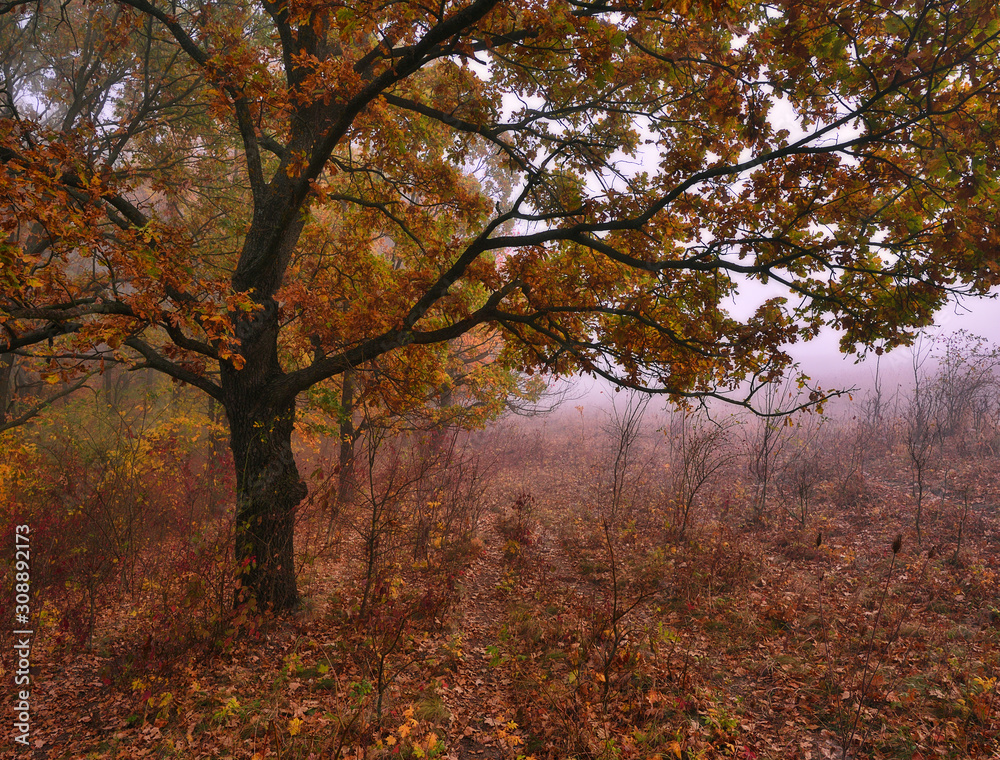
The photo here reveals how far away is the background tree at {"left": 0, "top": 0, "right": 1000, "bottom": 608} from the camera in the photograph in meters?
3.92

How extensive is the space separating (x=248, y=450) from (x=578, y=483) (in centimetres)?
1159

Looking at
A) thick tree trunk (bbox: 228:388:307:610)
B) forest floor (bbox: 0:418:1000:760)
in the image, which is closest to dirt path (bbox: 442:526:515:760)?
forest floor (bbox: 0:418:1000:760)

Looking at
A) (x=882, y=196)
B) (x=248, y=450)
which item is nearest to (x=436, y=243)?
(x=248, y=450)

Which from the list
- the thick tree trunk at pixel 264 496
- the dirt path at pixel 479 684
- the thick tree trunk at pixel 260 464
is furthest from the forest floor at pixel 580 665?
the thick tree trunk at pixel 260 464

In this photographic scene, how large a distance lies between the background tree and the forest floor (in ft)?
4.64

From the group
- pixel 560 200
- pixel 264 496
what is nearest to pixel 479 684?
pixel 264 496

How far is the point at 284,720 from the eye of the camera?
4.44 metres

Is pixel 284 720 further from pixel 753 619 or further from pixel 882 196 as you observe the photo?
pixel 882 196

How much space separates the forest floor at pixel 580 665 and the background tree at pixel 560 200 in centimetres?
141

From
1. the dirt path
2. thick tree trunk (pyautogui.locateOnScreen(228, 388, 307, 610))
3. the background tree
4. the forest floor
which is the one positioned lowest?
the dirt path

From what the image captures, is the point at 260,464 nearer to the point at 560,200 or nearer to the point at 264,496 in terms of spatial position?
the point at 264,496

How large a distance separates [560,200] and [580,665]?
18.6 feet

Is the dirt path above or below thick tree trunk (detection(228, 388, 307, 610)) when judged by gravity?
below

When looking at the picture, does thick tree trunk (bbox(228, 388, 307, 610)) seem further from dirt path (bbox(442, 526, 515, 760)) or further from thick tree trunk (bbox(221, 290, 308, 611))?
dirt path (bbox(442, 526, 515, 760))
